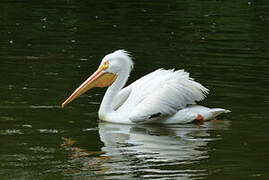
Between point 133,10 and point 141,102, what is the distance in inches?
369

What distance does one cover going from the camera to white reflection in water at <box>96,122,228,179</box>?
6875 millimetres

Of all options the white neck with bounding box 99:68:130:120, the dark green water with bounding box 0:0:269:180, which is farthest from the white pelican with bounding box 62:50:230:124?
the dark green water with bounding box 0:0:269:180

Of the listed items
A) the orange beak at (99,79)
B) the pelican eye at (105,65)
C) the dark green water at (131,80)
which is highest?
the pelican eye at (105,65)

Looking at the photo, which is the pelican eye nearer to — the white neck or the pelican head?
the pelican head

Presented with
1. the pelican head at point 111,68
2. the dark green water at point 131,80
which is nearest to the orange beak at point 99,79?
the pelican head at point 111,68

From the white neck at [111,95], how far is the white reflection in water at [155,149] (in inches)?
4.8

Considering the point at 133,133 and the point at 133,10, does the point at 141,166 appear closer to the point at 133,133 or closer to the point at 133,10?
the point at 133,133

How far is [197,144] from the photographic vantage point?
26.2ft

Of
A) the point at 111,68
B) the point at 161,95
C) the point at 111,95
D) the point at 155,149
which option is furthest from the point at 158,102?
the point at 155,149

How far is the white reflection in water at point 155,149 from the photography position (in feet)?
22.6

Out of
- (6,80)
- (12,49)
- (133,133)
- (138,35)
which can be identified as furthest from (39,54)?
(133,133)

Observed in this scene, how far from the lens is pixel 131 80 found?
11109 millimetres

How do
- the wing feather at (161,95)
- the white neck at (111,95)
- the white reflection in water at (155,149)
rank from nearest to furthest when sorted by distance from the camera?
the white reflection in water at (155,149) < the wing feather at (161,95) < the white neck at (111,95)

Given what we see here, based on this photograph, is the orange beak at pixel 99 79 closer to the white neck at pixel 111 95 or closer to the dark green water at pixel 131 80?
the white neck at pixel 111 95
